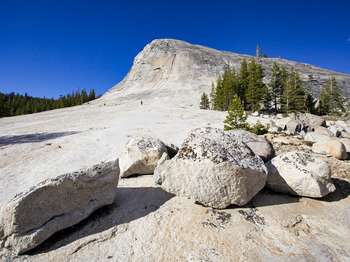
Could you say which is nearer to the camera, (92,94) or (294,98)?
(294,98)

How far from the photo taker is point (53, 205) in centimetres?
521

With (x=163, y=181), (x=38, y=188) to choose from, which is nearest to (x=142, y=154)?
(x=163, y=181)

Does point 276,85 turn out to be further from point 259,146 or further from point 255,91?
point 259,146

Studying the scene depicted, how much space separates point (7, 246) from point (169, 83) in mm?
81753

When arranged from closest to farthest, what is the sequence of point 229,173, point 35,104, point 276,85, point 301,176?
point 229,173
point 301,176
point 276,85
point 35,104

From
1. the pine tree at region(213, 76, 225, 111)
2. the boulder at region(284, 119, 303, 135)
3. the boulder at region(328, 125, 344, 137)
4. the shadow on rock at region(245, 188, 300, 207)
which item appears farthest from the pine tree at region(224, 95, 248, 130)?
the pine tree at region(213, 76, 225, 111)

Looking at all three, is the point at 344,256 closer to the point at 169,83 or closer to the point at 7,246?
the point at 7,246

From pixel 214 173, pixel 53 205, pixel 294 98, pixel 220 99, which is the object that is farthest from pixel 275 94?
pixel 53 205

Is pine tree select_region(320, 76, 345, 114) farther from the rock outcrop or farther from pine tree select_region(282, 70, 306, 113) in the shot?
the rock outcrop

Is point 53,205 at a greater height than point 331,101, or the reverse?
point 331,101

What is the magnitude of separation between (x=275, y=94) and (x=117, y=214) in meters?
47.0

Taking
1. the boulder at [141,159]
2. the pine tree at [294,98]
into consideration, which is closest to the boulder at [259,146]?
the boulder at [141,159]

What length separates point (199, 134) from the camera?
7.20 m

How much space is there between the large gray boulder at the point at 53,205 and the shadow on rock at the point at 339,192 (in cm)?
657
